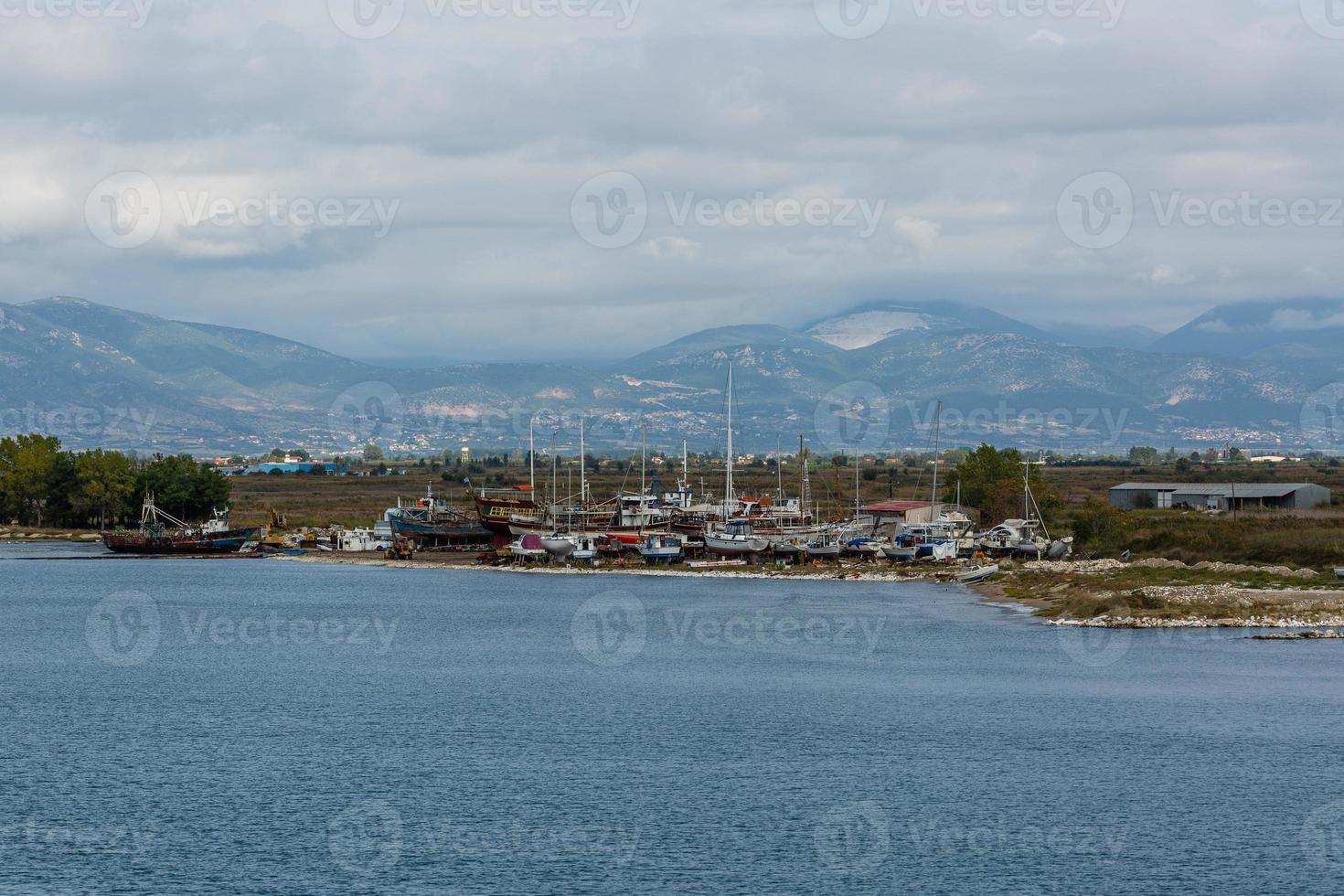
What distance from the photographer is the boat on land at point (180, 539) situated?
406 feet

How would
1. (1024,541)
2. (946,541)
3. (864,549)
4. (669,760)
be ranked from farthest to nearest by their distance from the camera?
1. (864,549)
2. (946,541)
3. (1024,541)
4. (669,760)

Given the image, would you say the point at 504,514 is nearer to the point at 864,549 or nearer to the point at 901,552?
the point at 864,549

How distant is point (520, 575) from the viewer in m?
104

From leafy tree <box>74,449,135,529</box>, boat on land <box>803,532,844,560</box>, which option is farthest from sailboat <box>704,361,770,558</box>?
leafy tree <box>74,449,135,529</box>

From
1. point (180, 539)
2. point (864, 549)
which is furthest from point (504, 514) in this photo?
point (864, 549)

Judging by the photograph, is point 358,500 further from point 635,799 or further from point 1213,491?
point 635,799

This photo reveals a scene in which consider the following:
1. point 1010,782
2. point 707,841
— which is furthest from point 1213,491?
point 707,841

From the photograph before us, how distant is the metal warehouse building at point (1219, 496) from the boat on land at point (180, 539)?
7015cm

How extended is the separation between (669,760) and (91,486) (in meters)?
109

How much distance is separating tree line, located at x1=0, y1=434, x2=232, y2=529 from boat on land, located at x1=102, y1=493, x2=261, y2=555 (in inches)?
249

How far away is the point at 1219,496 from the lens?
372 ft

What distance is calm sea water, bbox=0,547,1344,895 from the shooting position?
3033 centimetres

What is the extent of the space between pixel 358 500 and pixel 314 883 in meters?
147

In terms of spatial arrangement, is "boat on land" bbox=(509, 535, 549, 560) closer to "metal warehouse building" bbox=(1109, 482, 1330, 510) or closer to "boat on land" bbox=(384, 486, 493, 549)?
"boat on land" bbox=(384, 486, 493, 549)
